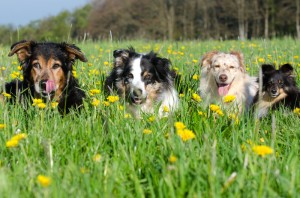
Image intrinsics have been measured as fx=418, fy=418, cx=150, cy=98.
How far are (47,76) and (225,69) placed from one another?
2430 mm

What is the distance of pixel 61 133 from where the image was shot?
10.7ft

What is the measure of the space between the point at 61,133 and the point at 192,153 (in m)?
1.17

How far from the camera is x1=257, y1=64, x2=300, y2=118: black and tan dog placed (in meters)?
5.34

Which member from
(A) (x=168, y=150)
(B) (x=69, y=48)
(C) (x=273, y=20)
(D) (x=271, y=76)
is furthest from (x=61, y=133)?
(C) (x=273, y=20)

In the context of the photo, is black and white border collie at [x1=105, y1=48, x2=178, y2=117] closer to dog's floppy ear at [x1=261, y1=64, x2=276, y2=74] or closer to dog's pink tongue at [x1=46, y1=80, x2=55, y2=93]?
dog's pink tongue at [x1=46, y1=80, x2=55, y2=93]

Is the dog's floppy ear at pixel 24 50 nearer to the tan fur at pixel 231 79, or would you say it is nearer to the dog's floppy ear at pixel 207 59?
the tan fur at pixel 231 79

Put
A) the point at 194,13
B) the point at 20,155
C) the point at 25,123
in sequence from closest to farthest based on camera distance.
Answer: the point at 20,155 → the point at 25,123 → the point at 194,13

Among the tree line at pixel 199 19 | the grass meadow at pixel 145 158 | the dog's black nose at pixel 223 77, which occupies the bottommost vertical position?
the grass meadow at pixel 145 158

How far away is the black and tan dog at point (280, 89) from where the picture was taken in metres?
5.34

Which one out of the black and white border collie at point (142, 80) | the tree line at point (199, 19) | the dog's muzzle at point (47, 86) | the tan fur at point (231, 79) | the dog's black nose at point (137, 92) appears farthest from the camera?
the tree line at point (199, 19)

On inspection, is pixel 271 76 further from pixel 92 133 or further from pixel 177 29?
pixel 177 29

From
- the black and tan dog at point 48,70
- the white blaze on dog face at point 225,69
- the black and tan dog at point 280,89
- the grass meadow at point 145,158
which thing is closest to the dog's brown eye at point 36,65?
the black and tan dog at point 48,70

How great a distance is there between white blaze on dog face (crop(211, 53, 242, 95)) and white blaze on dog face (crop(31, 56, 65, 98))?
211 centimetres

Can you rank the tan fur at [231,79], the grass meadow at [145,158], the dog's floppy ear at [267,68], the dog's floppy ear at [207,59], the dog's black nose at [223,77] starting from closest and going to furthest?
the grass meadow at [145,158] → the dog's floppy ear at [267,68] → the dog's black nose at [223,77] → the tan fur at [231,79] → the dog's floppy ear at [207,59]
